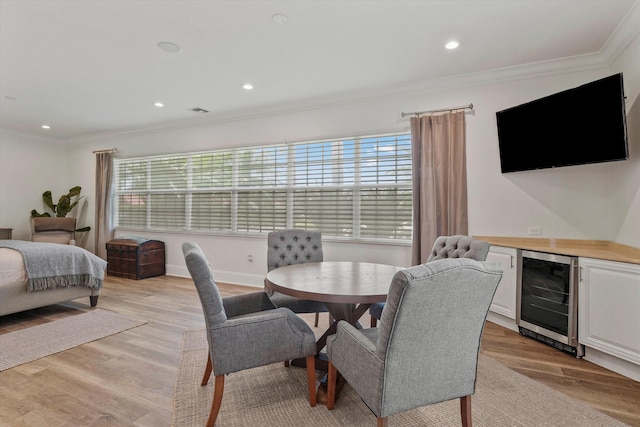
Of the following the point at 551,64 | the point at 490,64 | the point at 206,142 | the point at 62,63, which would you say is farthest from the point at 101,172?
the point at 551,64

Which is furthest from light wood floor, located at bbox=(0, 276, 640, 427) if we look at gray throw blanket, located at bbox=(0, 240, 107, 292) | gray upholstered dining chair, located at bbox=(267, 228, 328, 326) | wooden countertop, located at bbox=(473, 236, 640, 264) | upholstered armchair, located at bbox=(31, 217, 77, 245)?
upholstered armchair, located at bbox=(31, 217, 77, 245)

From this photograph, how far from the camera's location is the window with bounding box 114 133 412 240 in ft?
13.6

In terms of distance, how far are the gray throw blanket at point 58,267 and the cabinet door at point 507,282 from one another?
14.7 feet

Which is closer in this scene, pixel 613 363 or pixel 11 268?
pixel 613 363

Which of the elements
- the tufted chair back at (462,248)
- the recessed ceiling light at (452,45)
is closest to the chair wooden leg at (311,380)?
the tufted chair back at (462,248)

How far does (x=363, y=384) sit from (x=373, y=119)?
342 cm

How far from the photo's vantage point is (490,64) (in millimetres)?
3393

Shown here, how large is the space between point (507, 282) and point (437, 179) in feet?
4.27

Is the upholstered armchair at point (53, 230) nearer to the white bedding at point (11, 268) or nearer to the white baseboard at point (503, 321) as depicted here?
the white bedding at point (11, 268)

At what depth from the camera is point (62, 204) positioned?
664 cm

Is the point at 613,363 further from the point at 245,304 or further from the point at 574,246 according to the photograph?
the point at 245,304

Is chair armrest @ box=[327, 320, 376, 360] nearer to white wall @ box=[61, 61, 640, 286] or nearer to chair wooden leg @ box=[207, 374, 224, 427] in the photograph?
chair wooden leg @ box=[207, 374, 224, 427]

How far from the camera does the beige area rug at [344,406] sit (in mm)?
1823

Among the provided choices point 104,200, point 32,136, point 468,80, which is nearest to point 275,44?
point 468,80
